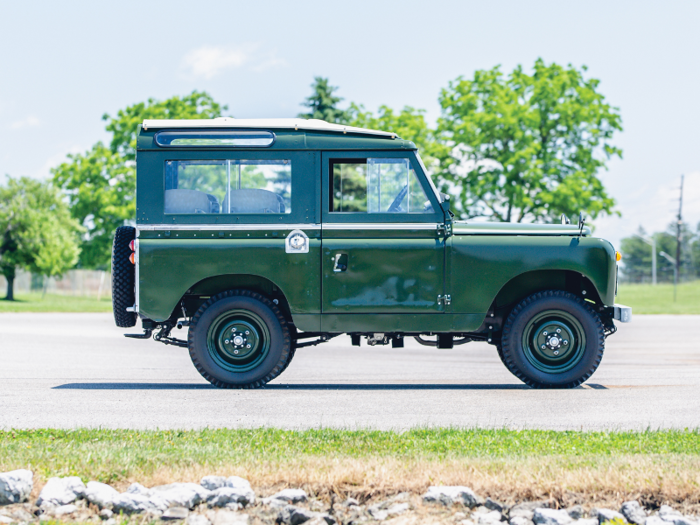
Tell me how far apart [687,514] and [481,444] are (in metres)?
1.42

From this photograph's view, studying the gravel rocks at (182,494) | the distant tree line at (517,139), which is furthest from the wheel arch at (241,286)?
the distant tree line at (517,139)

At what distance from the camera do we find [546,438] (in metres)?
5.74

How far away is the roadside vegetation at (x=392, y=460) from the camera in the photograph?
4.63m

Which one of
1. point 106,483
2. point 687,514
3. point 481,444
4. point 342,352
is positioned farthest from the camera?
point 342,352

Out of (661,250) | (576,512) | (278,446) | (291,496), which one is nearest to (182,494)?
(291,496)

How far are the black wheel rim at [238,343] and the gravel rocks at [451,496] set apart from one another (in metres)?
4.43

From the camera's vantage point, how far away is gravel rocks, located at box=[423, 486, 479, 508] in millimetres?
4477

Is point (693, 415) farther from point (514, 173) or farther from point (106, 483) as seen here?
point (514, 173)

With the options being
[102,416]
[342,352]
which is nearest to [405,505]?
[102,416]

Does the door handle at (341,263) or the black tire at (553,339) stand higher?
the door handle at (341,263)

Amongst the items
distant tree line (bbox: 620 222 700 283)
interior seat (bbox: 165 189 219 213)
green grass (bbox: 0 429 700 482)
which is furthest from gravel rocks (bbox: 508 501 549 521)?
distant tree line (bbox: 620 222 700 283)

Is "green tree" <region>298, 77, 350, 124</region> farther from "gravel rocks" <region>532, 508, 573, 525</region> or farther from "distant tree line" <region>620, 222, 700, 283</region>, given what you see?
"distant tree line" <region>620, 222, 700, 283</region>

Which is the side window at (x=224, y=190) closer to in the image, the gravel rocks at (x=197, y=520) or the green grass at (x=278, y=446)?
the green grass at (x=278, y=446)

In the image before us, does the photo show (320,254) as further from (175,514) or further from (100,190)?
(100,190)
